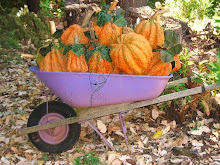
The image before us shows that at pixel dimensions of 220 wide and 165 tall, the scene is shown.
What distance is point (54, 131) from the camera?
110 inches

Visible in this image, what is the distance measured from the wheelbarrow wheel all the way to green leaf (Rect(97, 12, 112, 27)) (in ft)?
2.69

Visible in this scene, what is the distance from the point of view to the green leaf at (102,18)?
2.38 meters

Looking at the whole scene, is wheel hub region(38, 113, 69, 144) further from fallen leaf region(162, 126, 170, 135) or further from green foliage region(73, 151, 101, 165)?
fallen leaf region(162, 126, 170, 135)

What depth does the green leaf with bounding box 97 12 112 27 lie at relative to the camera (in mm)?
2381

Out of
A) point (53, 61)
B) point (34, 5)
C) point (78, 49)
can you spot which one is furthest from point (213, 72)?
point (34, 5)

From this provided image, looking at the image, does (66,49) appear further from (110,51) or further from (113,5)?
(113,5)

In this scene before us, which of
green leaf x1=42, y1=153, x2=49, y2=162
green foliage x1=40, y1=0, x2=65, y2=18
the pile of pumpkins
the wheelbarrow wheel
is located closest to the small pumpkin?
the pile of pumpkins

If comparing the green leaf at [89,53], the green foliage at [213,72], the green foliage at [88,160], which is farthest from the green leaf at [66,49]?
the green foliage at [213,72]

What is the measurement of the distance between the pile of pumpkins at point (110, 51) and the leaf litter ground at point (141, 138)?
86cm

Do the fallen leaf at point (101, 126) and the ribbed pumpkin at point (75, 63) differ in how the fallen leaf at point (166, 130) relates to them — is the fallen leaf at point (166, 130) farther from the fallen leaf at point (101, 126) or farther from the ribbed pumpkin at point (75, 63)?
the ribbed pumpkin at point (75, 63)

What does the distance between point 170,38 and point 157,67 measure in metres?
0.35

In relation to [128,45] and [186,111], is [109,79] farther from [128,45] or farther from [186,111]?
[186,111]

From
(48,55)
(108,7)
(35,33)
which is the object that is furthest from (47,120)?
(35,33)

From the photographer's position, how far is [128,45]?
2.31 metres
